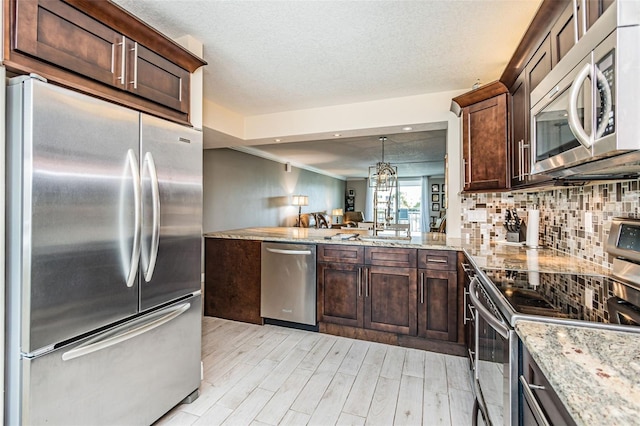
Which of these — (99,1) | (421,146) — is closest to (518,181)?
(99,1)

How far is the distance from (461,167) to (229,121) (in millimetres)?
2537

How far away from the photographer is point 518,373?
1066 mm

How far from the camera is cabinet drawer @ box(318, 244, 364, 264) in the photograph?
3.04 m

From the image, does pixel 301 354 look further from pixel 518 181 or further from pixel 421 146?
pixel 421 146

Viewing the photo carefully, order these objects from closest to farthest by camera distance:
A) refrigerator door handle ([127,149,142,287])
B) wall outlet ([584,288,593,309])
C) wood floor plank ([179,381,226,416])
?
wall outlet ([584,288,593,309]), refrigerator door handle ([127,149,142,287]), wood floor plank ([179,381,226,416])

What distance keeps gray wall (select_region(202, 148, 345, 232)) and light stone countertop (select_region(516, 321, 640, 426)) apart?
4.70 metres

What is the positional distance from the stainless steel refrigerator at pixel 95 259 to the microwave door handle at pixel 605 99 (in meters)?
1.87

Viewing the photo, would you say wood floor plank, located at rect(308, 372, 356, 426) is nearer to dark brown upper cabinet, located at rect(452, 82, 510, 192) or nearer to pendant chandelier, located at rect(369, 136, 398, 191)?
dark brown upper cabinet, located at rect(452, 82, 510, 192)

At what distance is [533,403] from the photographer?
0.90 metres

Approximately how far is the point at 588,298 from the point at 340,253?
199 centimetres

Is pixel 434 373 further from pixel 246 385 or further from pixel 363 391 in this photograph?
pixel 246 385

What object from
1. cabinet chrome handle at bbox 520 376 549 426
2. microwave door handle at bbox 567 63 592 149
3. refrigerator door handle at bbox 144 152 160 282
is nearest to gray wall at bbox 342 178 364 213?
refrigerator door handle at bbox 144 152 160 282

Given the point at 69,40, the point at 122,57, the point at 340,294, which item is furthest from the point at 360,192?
the point at 69,40

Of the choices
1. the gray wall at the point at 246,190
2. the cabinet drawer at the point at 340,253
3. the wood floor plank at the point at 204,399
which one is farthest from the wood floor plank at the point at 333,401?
the gray wall at the point at 246,190
